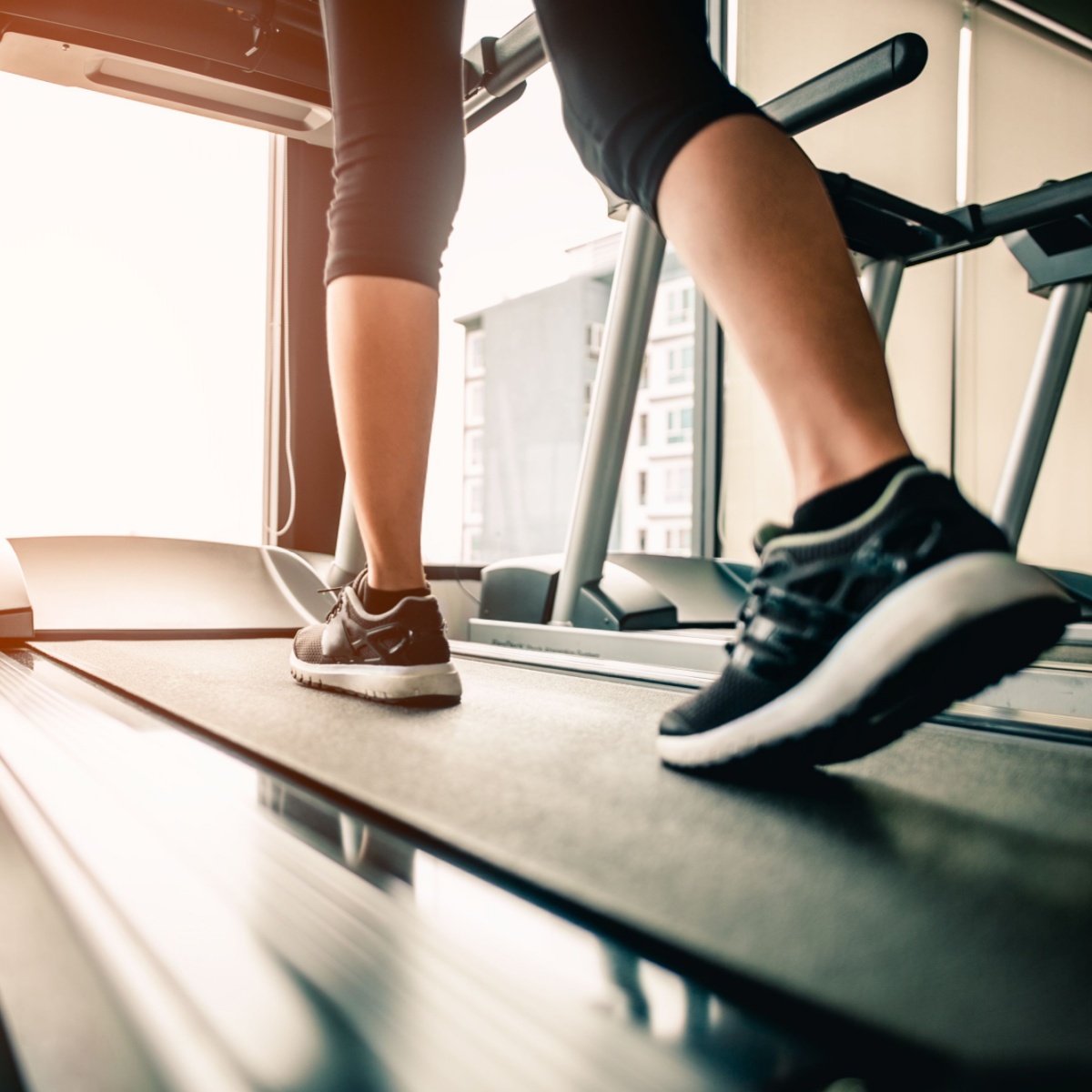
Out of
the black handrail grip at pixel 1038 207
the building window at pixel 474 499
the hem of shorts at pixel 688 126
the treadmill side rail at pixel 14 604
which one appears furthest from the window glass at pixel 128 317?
the hem of shorts at pixel 688 126

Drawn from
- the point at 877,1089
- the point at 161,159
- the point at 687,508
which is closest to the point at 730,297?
the point at 877,1089

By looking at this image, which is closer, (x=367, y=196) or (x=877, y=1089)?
(x=877, y=1089)

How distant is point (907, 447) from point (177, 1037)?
517mm

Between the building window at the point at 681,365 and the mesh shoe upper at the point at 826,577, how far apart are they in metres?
2.92

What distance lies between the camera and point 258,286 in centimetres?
284

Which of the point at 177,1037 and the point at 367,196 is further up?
the point at 367,196

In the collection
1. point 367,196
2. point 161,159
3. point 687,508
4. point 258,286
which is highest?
point 161,159

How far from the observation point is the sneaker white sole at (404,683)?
102cm

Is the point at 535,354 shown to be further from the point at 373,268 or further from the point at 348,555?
the point at 373,268

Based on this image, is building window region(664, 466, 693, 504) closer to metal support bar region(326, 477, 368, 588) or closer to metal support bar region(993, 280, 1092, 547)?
metal support bar region(993, 280, 1092, 547)

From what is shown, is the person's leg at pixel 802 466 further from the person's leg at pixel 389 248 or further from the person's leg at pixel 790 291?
the person's leg at pixel 389 248

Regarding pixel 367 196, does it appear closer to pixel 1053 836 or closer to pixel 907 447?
pixel 907 447

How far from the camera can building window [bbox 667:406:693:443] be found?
3482 mm

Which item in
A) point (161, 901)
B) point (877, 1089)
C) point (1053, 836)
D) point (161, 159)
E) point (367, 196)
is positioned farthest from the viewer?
point (161, 159)
